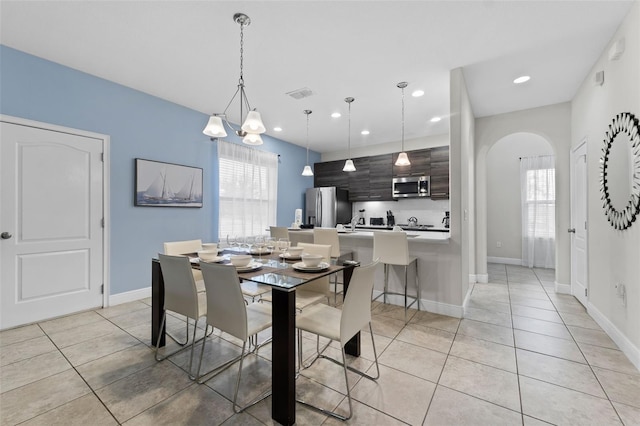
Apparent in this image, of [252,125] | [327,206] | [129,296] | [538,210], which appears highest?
[252,125]

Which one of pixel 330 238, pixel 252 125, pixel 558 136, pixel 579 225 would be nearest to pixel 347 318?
pixel 252 125

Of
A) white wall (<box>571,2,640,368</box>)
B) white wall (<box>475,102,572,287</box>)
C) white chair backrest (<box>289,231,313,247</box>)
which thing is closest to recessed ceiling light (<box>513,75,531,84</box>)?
white wall (<box>571,2,640,368</box>)

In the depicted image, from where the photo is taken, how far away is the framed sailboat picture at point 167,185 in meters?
3.70

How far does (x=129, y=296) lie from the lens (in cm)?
361

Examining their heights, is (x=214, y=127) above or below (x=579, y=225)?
above

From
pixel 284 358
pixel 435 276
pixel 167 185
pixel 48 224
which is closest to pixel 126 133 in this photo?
pixel 167 185

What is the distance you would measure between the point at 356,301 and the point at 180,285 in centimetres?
130

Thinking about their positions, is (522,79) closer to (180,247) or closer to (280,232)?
(280,232)

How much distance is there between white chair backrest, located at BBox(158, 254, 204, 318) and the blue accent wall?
2.02 metres

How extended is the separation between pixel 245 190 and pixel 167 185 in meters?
1.45

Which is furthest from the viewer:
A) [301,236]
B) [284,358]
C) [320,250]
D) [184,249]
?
[301,236]

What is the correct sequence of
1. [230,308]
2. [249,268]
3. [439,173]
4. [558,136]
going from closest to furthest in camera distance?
[230,308] < [249,268] < [558,136] < [439,173]

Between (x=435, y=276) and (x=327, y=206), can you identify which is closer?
(x=435, y=276)

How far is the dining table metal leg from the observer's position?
153 centimetres
